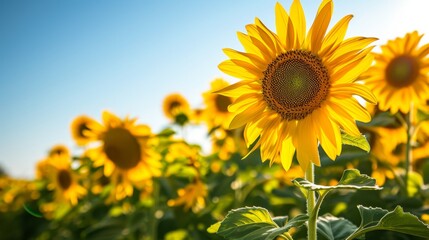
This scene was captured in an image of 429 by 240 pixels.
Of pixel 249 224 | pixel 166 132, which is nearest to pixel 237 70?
pixel 249 224

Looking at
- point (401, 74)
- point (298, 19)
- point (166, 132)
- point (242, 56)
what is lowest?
point (166, 132)

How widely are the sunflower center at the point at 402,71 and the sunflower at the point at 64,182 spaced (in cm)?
304

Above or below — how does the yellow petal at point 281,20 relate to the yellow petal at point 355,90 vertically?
above

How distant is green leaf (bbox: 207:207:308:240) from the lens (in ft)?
5.37

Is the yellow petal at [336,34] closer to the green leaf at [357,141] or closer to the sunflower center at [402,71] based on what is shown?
the green leaf at [357,141]

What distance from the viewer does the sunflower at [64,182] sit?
461cm

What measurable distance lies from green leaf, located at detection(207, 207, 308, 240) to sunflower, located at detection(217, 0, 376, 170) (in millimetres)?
240

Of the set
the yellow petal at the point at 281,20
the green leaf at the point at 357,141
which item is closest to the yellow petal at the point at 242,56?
the yellow petal at the point at 281,20

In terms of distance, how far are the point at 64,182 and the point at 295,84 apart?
11.1ft

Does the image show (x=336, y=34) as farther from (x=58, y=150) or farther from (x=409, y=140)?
(x=58, y=150)

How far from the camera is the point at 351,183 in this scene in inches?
62.6

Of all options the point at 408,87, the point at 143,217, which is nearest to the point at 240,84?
the point at 408,87

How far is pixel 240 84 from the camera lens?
6.38 feet

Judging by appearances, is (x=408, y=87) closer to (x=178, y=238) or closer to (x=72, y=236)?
(x=178, y=238)
